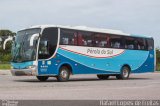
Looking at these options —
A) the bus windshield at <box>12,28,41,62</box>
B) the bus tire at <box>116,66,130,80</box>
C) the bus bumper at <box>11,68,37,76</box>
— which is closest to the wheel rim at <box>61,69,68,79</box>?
the bus bumper at <box>11,68,37,76</box>

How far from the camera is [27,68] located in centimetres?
2570

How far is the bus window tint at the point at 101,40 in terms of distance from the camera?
1168 inches

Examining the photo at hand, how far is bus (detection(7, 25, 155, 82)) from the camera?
25.8 metres

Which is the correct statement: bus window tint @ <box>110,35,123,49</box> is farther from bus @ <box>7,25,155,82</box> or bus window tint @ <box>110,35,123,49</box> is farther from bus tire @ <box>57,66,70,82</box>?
bus tire @ <box>57,66,70,82</box>

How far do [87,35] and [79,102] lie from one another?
48.9ft

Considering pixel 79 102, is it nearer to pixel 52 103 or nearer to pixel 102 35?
pixel 52 103

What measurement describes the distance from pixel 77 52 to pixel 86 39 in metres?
1.21

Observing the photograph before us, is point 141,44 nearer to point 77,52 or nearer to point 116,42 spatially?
point 116,42

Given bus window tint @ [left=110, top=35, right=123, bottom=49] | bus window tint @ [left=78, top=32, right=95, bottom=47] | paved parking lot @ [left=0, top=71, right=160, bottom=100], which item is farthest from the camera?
bus window tint @ [left=110, top=35, right=123, bottom=49]

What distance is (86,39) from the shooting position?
28.8m


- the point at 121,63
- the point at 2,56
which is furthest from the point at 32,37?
the point at 2,56

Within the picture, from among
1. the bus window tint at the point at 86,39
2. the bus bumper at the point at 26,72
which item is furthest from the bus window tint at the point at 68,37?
the bus bumper at the point at 26,72

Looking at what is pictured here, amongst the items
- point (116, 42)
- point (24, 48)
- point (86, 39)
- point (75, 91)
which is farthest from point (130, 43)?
point (75, 91)

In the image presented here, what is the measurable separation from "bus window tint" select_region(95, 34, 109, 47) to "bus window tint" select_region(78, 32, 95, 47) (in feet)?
1.43
